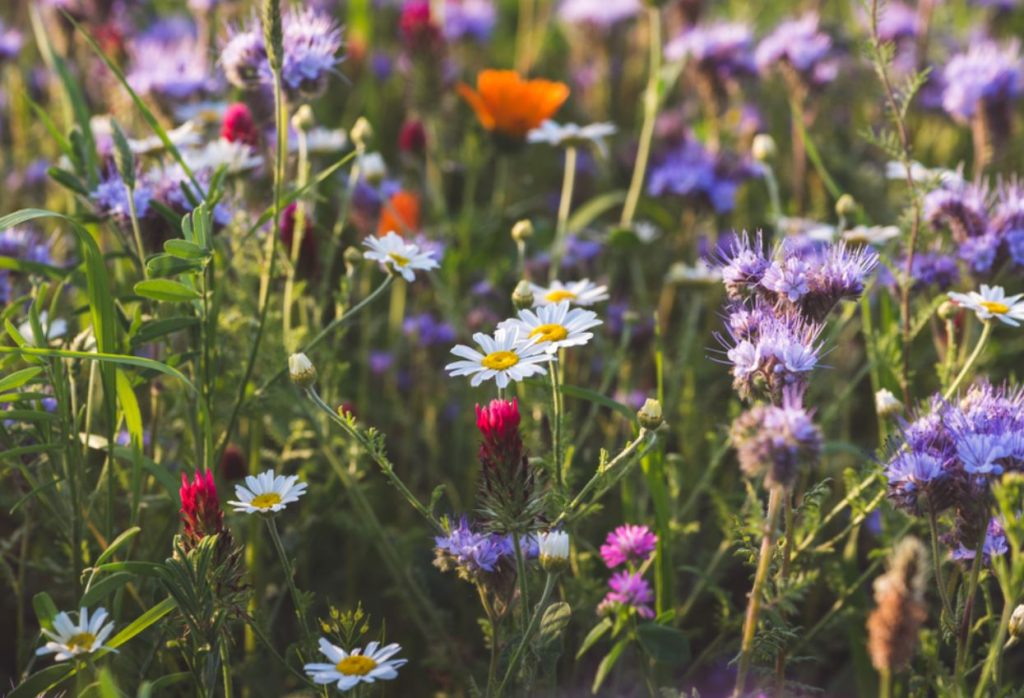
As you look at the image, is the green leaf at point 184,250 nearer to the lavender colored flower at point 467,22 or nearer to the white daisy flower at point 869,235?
the white daisy flower at point 869,235

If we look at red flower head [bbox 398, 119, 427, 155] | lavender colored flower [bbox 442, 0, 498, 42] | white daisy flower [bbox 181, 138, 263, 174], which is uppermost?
lavender colored flower [bbox 442, 0, 498, 42]

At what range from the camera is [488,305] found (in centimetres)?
292

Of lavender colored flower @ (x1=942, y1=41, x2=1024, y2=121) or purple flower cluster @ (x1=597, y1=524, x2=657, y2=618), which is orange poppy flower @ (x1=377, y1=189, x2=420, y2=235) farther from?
lavender colored flower @ (x1=942, y1=41, x2=1024, y2=121)

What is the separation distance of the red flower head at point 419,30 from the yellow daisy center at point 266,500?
2.02m

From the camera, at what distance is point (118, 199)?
205 cm

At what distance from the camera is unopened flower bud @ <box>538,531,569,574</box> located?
1.50 m

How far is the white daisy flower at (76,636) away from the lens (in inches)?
57.4

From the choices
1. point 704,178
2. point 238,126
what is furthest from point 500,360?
→ point 704,178

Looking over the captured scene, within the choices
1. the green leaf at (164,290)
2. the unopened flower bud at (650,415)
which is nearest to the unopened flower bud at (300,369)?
the green leaf at (164,290)

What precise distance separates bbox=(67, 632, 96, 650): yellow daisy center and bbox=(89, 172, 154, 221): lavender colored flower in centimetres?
82

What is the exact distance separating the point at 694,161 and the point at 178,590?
214 centimetres

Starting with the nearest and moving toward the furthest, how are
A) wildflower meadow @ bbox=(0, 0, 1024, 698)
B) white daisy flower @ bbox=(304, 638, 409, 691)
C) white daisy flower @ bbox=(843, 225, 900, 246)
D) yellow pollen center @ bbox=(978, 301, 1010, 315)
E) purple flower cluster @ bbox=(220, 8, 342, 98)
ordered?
white daisy flower @ bbox=(304, 638, 409, 691), wildflower meadow @ bbox=(0, 0, 1024, 698), yellow pollen center @ bbox=(978, 301, 1010, 315), purple flower cluster @ bbox=(220, 8, 342, 98), white daisy flower @ bbox=(843, 225, 900, 246)

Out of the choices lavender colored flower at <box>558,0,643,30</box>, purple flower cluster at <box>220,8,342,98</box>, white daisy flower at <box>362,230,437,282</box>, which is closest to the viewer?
white daisy flower at <box>362,230,437,282</box>

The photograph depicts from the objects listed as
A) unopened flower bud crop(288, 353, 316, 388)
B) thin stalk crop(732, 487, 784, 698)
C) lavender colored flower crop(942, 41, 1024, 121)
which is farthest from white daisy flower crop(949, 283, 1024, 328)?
lavender colored flower crop(942, 41, 1024, 121)
